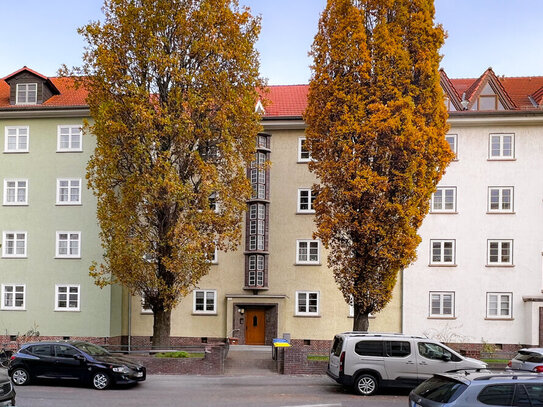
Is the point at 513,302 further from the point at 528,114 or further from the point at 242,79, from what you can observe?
the point at 242,79

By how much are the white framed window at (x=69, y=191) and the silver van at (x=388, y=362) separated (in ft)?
64.4

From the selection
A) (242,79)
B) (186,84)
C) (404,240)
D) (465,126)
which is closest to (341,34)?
(242,79)

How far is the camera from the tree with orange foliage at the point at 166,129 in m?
24.7

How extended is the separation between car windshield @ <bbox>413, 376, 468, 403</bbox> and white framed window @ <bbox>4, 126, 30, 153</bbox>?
2859 centimetres

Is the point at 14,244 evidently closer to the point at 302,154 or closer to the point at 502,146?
the point at 302,154

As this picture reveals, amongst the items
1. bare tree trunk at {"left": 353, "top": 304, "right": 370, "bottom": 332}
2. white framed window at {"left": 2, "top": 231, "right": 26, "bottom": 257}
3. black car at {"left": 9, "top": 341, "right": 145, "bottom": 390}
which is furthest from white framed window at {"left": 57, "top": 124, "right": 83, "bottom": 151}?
bare tree trunk at {"left": 353, "top": 304, "right": 370, "bottom": 332}

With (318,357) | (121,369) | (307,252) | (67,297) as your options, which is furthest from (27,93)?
(318,357)

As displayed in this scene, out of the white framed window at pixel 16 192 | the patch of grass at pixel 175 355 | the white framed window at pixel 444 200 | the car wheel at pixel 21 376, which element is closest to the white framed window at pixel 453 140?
the white framed window at pixel 444 200

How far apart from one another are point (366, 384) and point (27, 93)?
2590 centimetres

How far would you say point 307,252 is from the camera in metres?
33.2

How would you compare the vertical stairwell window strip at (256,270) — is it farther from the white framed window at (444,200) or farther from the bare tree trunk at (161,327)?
the white framed window at (444,200)

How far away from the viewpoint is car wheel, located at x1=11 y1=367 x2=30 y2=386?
20094 mm

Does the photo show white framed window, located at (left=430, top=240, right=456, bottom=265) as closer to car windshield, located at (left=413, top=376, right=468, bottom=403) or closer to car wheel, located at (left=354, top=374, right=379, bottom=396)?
car wheel, located at (left=354, top=374, right=379, bottom=396)

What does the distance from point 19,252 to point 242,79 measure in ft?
53.8
